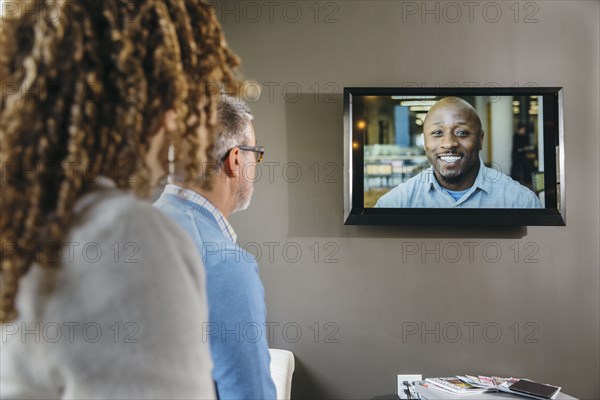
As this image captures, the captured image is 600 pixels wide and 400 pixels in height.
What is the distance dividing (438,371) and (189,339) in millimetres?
2711

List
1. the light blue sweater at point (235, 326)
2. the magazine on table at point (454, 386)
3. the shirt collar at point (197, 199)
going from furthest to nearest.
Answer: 1. the magazine on table at point (454, 386)
2. the shirt collar at point (197, 199)
3. the light blue sweater at point (235, 326)

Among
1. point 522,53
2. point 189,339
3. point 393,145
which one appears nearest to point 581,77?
point 522,53

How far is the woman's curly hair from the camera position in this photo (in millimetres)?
555

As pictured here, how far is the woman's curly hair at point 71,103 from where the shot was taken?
55 cm

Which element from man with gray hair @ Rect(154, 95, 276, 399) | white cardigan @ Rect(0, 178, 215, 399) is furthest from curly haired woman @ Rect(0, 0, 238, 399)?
man with gray hair @ Rect(154, 95, 276, 399)

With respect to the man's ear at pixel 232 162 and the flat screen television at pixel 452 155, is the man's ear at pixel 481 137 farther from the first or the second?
the man's ear at pixel 232 162

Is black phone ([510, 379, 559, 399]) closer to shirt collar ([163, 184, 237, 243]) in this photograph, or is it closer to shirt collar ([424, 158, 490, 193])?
shirt collar ([424, 158, 490, 193])

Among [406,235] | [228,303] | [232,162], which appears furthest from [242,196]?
[406,235]

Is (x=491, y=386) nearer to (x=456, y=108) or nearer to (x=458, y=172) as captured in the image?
→ (x=458, y=172)

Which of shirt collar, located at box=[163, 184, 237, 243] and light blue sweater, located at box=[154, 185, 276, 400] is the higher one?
shirt collar, located at box=[163, 184, 237, 243]

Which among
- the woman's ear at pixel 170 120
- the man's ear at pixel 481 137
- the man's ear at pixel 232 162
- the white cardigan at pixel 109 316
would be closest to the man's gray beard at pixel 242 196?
the man's ear at pixel 232 162

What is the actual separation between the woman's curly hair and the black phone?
95.7 inches

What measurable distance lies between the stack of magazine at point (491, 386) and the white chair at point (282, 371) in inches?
27.5

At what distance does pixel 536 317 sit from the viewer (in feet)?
9.86
